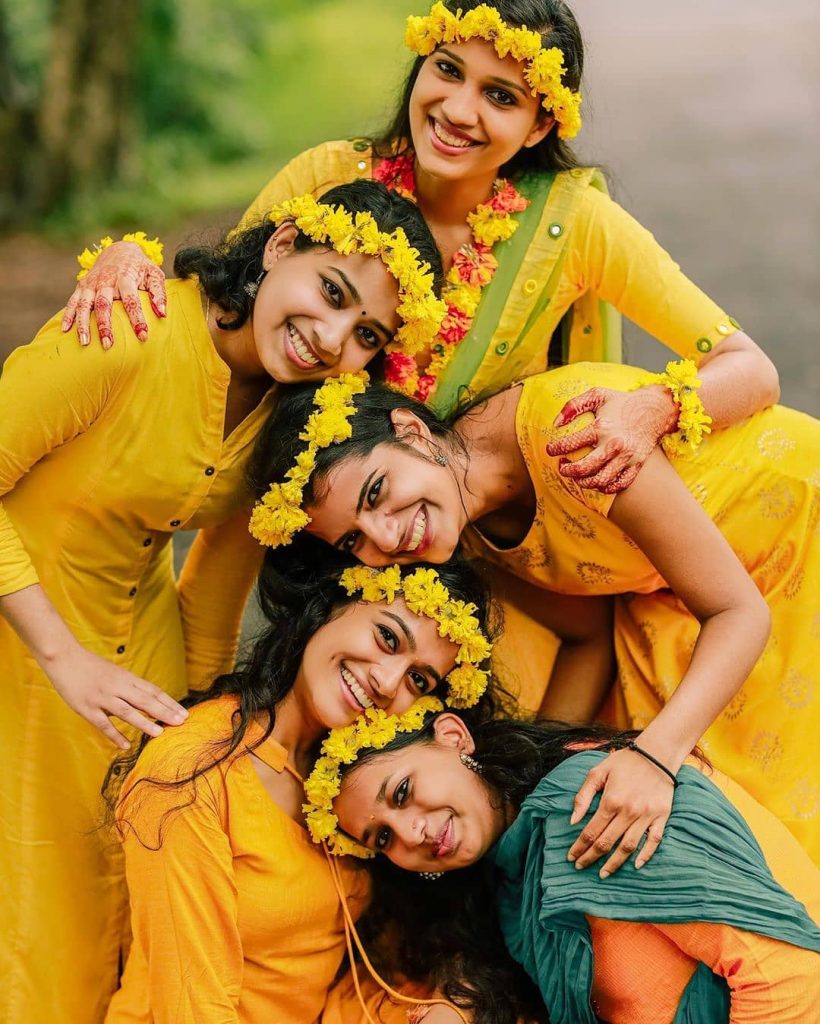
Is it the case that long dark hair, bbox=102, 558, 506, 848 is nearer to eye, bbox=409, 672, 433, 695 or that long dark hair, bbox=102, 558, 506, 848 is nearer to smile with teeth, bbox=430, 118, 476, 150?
eye, bbox=409, 672, 433, 695

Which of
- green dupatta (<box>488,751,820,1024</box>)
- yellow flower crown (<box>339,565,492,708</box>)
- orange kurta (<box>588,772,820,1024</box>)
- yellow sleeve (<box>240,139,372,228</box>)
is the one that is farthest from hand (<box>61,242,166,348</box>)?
orange kurta (<box>588,772,820,1024</box>)

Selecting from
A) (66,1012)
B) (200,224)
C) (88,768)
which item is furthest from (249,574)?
(200,224)

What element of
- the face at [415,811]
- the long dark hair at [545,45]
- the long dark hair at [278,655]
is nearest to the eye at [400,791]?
the face at [415,811]

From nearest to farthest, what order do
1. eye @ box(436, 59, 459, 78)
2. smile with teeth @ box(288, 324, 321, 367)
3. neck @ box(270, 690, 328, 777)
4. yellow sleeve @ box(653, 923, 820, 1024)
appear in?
yellow sleeve @ box(653, 923, 820, 1024) < smile with teeth @ box(288, 324, 321, 367) < neck @ box(270, 690, 328, 777) < eye @ box(436, 59, 459, 78)

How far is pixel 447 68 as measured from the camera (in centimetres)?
334

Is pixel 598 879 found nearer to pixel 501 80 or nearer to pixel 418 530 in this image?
pixel 418 530

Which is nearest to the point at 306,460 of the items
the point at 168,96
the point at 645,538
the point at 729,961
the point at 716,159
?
→ the point at 645,538

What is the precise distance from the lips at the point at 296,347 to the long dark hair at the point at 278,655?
0.52m

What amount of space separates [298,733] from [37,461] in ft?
2.81

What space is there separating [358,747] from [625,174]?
7.16 m

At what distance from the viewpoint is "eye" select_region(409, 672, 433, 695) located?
9.92 ft

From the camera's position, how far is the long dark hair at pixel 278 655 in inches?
120

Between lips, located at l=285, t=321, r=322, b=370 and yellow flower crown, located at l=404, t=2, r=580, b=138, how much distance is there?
2.92 ft

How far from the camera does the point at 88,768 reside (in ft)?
10.8
